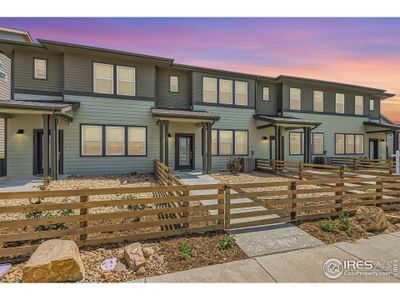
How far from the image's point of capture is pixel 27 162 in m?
11.5

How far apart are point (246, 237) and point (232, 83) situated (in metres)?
12.7

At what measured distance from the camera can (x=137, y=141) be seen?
13047 mm

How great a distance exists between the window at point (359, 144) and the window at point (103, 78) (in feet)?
66.4

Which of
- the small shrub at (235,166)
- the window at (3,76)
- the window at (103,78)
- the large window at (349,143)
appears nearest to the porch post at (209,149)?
the small shrub at (235,166)

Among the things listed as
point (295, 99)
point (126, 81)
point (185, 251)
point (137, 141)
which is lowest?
point (185, 251)

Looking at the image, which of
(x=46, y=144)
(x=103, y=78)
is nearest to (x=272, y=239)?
(x=46, y=144)

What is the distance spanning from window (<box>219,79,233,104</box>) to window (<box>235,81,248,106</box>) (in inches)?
17.9

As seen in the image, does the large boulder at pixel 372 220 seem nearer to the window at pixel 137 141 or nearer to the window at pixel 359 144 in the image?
the window at pixel 137 141

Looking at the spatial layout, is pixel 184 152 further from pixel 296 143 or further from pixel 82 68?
pixel 296 143

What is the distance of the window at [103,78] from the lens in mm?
12266

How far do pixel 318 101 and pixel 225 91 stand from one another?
857 centimetres

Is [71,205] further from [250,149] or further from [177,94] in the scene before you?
[250,149]
